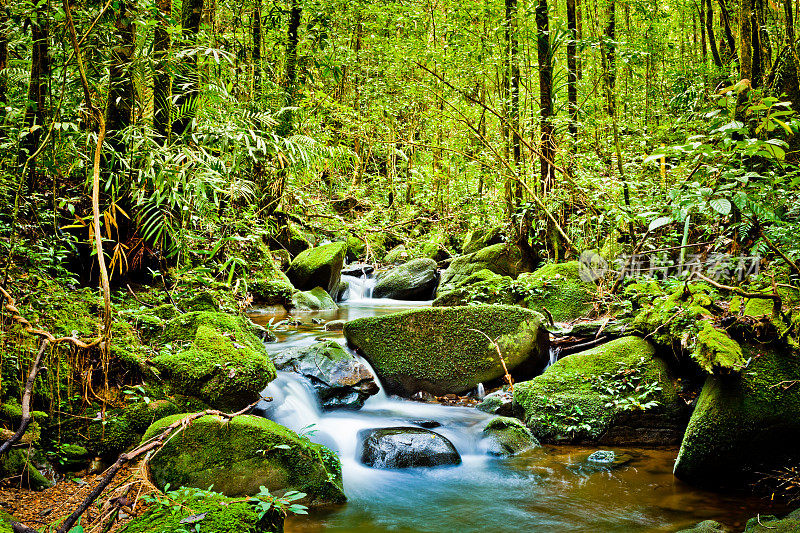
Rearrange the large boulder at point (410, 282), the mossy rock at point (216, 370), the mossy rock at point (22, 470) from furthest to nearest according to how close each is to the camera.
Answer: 1. the large boulder at point (410, 282)
2. the mossy rock at point (216, 370)
3. the mossy rock at point (22, 470)

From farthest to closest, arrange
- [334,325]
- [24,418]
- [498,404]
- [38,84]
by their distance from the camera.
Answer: [334,325] → [498,404] → [38,84] → [24,418]

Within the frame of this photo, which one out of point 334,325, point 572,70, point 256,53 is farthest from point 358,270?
point 572,70

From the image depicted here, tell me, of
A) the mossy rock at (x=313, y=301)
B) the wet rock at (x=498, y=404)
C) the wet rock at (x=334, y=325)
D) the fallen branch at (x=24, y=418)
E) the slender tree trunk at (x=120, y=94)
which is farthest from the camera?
the mossy rock at (x=313, y=301)

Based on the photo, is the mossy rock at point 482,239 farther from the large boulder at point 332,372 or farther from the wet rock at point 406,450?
the wet rock at point 406,450

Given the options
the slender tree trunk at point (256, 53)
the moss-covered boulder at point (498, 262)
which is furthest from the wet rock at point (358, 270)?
the slender tree trunk at point (256, 53)

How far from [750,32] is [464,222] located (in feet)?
31.4

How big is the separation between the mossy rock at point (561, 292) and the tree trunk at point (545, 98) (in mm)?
1493

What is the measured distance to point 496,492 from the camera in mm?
4418

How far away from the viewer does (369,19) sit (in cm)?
1216

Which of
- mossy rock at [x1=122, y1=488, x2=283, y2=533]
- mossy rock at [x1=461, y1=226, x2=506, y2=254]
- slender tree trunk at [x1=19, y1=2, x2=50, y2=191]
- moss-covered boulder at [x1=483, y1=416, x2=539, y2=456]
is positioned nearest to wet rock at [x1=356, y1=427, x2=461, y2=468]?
moss-covered boulder at [x1=483, y1=416, x2=539, y2=456]

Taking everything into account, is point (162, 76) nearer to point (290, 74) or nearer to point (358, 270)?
point (290, 74)

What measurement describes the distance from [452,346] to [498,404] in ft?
3.13

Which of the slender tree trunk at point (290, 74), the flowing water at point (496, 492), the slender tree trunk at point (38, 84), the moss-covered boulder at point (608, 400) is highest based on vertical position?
the slender tree trunk at point (290, 74)

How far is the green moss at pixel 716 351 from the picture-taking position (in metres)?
4.25
